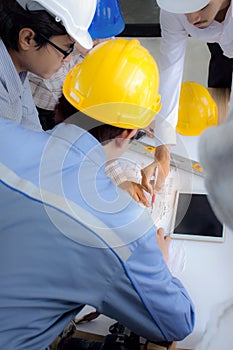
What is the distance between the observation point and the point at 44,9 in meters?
1.17

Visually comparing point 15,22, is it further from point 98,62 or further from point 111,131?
point 111,131

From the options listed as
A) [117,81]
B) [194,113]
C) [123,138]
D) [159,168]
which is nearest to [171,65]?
[194,113]

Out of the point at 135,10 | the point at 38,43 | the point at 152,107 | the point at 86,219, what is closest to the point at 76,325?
the point at 86,219

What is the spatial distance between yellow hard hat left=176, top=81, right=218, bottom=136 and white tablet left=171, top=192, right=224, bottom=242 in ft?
1.06

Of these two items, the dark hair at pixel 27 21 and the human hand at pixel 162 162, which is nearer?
the dark hair at pixel 27 21

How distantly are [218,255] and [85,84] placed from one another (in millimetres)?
589

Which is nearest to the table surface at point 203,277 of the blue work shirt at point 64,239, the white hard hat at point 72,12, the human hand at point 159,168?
the human hand at point 159,168

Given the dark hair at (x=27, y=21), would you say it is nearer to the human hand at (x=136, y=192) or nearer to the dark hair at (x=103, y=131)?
the dark hair at (x=103, y=131)

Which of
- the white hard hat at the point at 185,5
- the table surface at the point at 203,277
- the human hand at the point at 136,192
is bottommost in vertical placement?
the table surface at the point at 203,277

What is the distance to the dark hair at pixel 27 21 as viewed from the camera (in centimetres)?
117

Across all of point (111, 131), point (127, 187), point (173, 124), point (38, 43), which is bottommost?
point (173, 124)

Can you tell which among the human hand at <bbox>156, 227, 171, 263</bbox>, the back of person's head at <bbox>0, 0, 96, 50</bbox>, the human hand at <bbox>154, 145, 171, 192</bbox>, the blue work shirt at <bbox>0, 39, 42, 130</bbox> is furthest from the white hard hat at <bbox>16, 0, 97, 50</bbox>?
the human hand at <bbox>156, 227, 171, 263</bbox>

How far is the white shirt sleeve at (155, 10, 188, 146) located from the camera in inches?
59.5

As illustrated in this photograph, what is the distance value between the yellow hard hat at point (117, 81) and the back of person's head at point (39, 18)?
98mm
